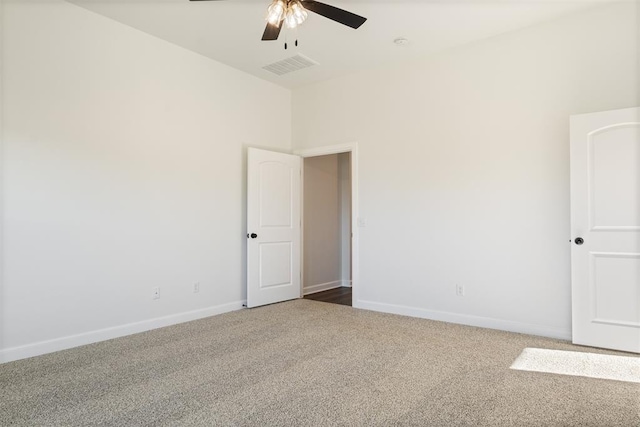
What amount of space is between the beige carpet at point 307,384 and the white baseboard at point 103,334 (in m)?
0.11

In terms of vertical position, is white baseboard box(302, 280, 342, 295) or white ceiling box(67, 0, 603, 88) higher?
white ceiling box(67, 0, 603, 88)

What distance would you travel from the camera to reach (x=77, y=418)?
6.68ft

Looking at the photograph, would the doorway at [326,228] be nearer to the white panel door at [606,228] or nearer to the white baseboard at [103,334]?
the white baseboard at [103,334]

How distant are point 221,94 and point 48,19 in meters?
1.79

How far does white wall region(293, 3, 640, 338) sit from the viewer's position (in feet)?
11.1

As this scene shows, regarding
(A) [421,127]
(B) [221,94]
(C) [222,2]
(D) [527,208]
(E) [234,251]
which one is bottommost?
(E) [234,251]

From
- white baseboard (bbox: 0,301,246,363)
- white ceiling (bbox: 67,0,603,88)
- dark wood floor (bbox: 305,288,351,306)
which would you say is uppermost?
white ceiling (bbox: 67,0,603,88)

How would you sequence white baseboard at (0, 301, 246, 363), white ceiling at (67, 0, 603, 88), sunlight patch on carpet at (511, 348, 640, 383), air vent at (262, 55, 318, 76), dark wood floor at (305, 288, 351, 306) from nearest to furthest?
sunlight patch on carpet at (511, 348, 640, 383) < white baseboard at (0, 301, 246, 363) < white ceiling at (67, 0, 603, 88) < air vent at (262, 55, 318, 76) < dark wood floor at (305, 288, 351, 306)

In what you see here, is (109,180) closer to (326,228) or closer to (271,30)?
(271,30)

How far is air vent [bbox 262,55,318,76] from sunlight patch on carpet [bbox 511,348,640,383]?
368 cm

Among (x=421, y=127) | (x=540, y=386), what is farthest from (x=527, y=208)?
(x=540, y=386)

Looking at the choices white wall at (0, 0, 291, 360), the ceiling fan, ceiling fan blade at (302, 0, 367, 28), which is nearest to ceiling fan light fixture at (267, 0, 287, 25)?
the ceiling fan

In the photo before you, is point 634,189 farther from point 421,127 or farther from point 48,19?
point 48,19

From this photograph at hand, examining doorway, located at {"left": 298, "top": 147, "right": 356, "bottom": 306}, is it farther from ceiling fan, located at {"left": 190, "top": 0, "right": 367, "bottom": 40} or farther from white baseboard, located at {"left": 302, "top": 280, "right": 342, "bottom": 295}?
ceiling fan, located at {"left": 190, "top": 0, "right": 367, "bottom": 40}
